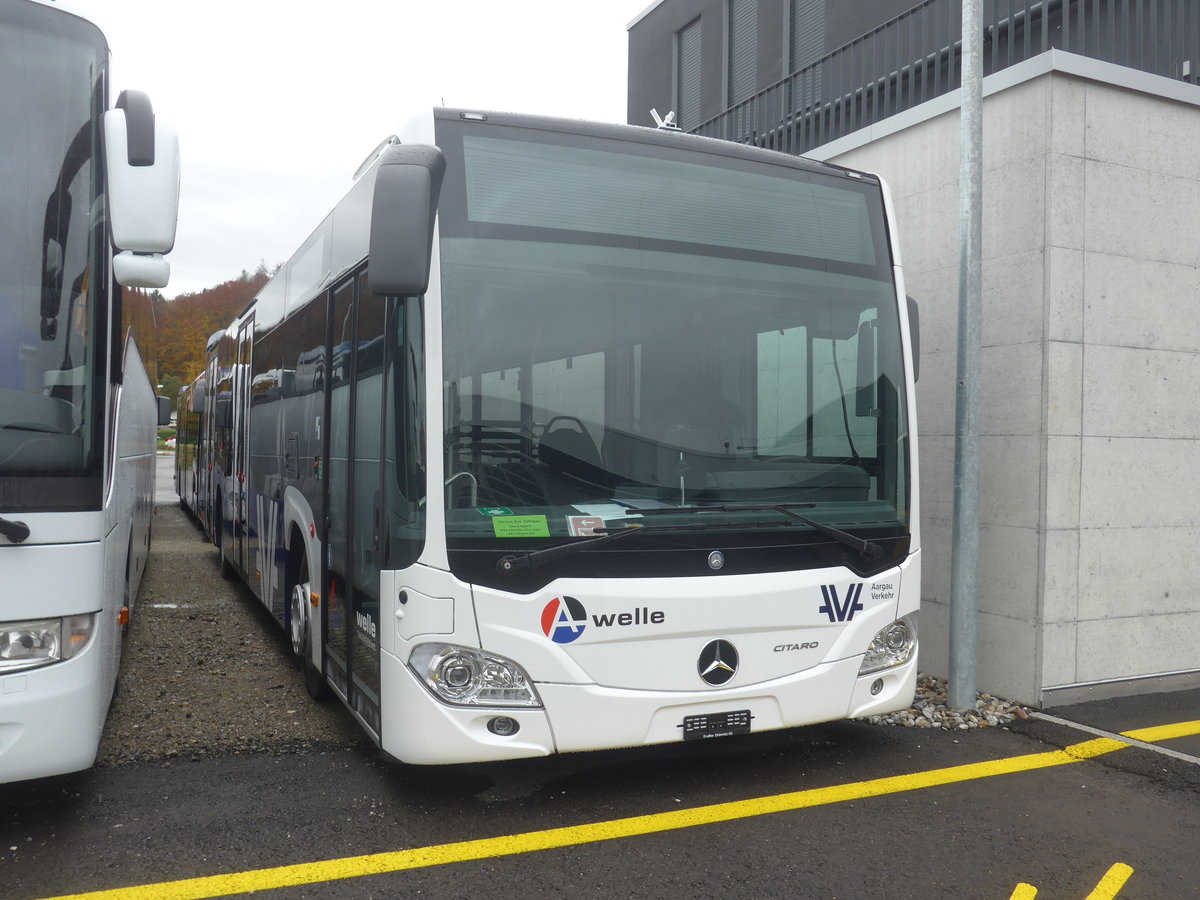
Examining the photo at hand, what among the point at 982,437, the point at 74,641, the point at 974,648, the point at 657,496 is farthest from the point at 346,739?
the point at 982,437

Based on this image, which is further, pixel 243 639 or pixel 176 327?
pixel 176 327

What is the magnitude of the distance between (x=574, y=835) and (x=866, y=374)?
246 cm

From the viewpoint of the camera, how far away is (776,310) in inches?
180

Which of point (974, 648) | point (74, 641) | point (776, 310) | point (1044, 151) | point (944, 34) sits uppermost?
point (944, 34)

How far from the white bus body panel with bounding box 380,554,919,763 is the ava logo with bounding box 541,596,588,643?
0.02 m

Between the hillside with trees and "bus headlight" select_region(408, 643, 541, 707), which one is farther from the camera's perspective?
the hillside with trees

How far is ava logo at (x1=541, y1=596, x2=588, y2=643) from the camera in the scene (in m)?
3.99

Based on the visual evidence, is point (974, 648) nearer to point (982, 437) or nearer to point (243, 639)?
point (982, 437)

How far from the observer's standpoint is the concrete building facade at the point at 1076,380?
596 cm

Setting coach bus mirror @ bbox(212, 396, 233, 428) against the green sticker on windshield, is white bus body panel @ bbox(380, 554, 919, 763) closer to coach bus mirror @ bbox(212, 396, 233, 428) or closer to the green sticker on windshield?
the green sticker on windshield

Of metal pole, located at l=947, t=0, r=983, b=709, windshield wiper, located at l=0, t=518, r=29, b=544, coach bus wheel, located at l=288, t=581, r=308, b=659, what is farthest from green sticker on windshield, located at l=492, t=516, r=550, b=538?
metal pole, located at l=947, t=0, r=983, b=709

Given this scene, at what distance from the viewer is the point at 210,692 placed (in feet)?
20.6

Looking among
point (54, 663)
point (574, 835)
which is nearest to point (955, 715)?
point (574, 835)

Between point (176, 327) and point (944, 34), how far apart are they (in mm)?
66183
